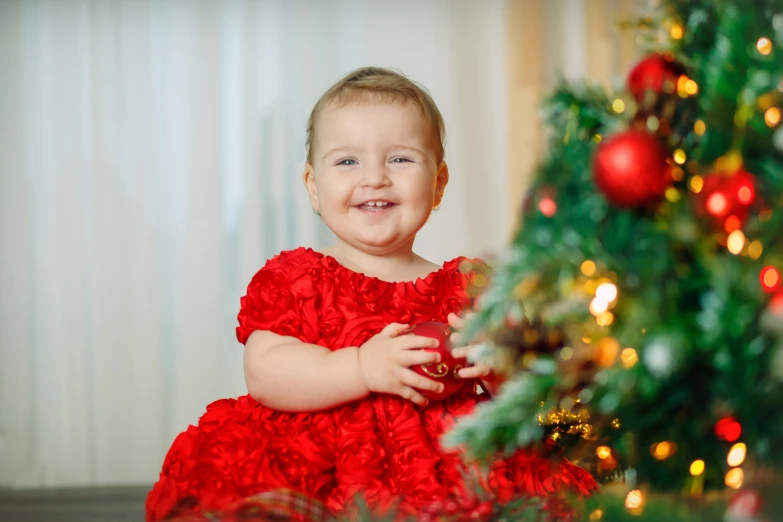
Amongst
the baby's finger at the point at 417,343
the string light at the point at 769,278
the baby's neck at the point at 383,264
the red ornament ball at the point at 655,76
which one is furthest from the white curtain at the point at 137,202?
the string light at the point at 769,278

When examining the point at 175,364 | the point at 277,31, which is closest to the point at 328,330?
the point at 175,364

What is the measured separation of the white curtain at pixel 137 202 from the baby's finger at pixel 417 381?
1.74 meters

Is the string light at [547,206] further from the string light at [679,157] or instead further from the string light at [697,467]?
the string light at [697,467]

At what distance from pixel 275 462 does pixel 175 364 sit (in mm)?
1769

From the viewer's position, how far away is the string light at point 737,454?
601 millimetres

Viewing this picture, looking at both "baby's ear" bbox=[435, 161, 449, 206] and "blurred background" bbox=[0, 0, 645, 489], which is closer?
"baby's ear" bbox=[435, 161, 449, 206]

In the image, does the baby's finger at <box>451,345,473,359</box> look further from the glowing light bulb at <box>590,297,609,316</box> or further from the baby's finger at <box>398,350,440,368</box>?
the glowing light bulb at <box>590,297,609,316</box>

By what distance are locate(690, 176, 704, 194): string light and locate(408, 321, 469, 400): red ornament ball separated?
1.12 ft

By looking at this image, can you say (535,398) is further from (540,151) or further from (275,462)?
(275,462)

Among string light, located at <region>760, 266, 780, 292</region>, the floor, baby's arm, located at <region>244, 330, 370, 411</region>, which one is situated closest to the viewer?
string light, located at <region>760, 266, 780, 292</region>

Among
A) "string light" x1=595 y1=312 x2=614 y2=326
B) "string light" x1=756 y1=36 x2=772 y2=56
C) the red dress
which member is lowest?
the red dress

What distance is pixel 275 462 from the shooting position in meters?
0.89

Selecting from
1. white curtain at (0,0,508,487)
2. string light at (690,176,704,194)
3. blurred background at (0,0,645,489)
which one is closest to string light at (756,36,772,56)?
string light at (690,176,704,194)

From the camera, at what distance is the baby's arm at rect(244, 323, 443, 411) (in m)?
0.88
